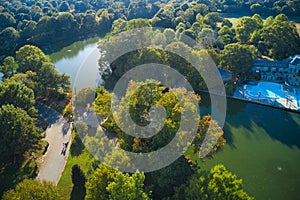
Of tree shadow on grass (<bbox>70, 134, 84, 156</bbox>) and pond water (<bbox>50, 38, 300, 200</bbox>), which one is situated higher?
tree shadow on grass (<bbox>70, 134, 84, 156</bbox>)

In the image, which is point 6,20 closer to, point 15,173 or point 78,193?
point 15,173

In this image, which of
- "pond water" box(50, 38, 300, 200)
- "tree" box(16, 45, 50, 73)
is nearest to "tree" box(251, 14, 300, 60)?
"pond water" box(50, 38, 300, 200)

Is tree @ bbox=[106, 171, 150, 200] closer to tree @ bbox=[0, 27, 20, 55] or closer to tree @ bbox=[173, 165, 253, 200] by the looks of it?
tree @ bbox=[173, 165, 253, 200]

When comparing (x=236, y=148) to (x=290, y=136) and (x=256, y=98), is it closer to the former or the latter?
(x=290, y=136)

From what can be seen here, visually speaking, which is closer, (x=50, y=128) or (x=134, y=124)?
(x=134, y=124)

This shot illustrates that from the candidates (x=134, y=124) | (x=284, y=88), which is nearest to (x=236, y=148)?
(x=134, y=124)

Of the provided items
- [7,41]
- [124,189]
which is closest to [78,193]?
[124,189]
